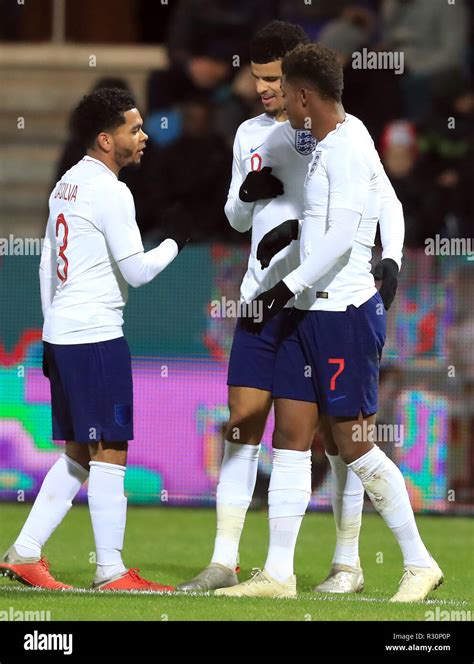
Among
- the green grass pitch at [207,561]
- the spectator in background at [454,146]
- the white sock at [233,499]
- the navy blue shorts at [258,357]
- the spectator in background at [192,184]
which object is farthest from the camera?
the spectator in background at [454,146]

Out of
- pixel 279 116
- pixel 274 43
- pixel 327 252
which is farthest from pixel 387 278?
pixel 274 43

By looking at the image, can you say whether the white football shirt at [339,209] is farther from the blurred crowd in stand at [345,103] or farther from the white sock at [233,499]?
the blurred crowd in stand at [345,103]

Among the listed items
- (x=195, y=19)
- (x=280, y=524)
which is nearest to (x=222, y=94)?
(x=195, y=19)

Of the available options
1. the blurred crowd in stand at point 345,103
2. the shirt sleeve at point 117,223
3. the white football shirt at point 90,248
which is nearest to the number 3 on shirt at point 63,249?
the white football shirt at point 90,248

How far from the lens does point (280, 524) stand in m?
6.37

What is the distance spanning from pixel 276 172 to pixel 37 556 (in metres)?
1.95

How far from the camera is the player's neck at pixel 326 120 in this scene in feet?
20.3

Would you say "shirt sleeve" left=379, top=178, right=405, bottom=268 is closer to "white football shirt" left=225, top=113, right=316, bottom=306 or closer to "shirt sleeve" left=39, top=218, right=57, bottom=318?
"white football shirt" left=225, top=113, right=316, bottom=306

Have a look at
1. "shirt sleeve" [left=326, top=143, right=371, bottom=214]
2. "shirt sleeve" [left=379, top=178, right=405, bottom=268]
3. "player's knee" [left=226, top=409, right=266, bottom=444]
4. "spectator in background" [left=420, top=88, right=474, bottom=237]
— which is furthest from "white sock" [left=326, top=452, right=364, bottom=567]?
"spectator in background" [left=420, top=88, right=474, bottom=237]

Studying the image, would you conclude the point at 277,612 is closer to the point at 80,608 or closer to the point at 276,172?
the point at 80,608

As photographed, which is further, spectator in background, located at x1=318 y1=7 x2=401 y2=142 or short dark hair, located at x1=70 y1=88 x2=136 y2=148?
spectator in background, located at x1=318 y1=7 x2=401 y2=142

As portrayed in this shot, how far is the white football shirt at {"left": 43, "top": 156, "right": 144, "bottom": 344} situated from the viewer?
6387mm

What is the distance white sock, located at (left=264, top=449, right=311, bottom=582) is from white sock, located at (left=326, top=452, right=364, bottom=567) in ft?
1.76

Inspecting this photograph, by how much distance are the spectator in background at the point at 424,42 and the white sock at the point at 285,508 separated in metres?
7.50
